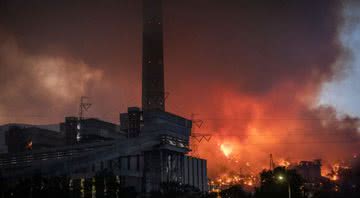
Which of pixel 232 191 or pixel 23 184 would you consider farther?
pixel 232 191

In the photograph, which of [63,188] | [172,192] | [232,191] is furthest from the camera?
[172,192]

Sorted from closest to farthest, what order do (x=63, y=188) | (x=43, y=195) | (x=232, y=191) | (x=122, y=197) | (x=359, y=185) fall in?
1. (x=43, y=195)
2. (x=63, y=188)
3. (x=122, y=197)
4. (x=232, y=191)
5. (x=359, y=185)

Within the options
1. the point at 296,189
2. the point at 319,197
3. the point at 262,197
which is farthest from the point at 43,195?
the point at 319,197

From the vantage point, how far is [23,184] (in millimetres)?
124812

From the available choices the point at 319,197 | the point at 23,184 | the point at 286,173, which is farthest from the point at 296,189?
the point at 23,184

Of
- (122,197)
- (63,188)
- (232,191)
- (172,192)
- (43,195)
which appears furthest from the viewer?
(172,192)

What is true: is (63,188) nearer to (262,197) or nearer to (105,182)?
(105,182)

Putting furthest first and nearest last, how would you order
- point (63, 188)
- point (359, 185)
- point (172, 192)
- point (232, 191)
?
point (359, 185) → point (172, 192) → point (232, 191) → point (63, 188)

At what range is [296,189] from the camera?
125 meters

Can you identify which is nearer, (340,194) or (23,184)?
(23,184)

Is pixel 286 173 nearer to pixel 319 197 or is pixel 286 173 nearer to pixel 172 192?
pixel 319 197

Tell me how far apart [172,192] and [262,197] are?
4833 cm

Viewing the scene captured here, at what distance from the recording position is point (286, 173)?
406 ft

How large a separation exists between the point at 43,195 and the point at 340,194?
12486 centimetres
